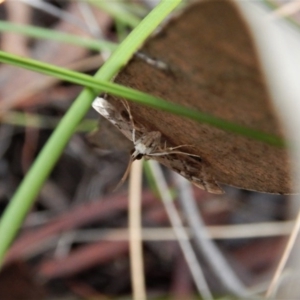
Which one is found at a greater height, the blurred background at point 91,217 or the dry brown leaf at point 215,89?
the blurred background at point 91,217

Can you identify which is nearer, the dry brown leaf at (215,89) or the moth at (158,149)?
the dry brown leaf at (215,89)

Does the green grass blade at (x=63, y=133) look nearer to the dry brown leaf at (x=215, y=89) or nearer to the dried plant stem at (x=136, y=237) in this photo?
the dry brown leaf at (x=215, y=89)

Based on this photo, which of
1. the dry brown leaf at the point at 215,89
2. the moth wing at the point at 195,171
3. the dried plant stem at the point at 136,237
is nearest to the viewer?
the dry brown leaf at the point at 215,89

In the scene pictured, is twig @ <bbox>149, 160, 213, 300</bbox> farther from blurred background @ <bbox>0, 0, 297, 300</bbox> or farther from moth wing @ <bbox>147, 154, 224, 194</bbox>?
moth wing @ <bbox>147, 154, 224, 194</bbox>

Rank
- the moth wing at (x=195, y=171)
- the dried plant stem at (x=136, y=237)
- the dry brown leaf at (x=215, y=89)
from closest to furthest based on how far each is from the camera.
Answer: the dry brown leaf at (x=215, y=89), the moth wing at (x=195, y=171), the dried plant stem at (x=136, y=237)

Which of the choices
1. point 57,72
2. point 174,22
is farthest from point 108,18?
point 174,22

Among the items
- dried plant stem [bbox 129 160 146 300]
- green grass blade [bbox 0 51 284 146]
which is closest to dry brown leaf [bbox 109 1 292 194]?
green grass blade [bbox 0 51 284 146]

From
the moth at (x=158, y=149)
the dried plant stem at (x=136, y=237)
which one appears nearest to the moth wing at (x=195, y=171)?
the moth at (x=158, y=149)

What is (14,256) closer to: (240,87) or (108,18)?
(108,18)
